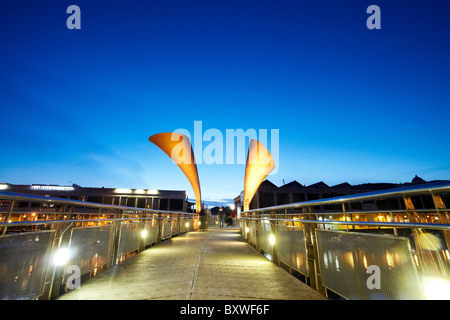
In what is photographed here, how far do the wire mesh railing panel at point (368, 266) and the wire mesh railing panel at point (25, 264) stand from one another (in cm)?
368

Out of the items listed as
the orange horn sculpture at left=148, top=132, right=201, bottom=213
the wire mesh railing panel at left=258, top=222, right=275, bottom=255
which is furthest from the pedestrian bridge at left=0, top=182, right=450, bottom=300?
the orange horn sculpture at left=148, top=132, right=201, bottom=213

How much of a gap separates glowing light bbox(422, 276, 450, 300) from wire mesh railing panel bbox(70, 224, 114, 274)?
15.8 feet

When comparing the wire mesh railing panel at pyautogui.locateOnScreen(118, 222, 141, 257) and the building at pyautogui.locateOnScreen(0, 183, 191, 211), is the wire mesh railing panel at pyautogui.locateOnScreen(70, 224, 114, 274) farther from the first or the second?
the building at pyautogui.locateOnScreen(0, 183, 191, 211)

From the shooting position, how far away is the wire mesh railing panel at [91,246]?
3760 millimetres

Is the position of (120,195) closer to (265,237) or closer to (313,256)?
(265,237)

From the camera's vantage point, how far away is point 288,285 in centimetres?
374

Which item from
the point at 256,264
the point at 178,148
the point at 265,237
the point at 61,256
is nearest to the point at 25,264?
the point at 61,256

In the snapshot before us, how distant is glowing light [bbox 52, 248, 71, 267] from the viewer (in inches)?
127

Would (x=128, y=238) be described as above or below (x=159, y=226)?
below

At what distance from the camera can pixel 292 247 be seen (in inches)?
175

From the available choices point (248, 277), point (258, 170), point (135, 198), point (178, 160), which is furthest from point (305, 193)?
point (248, 277)

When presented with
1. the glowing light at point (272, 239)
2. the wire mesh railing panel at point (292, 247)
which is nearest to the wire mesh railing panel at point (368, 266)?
the wire mesh railing panel at point (292, 247)

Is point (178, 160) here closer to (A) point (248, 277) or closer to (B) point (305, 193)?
(A) point (248, 277)

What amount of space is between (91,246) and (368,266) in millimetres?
4817
